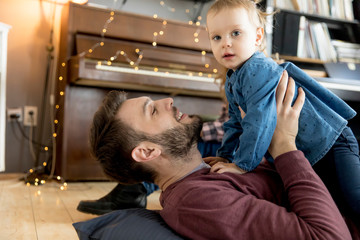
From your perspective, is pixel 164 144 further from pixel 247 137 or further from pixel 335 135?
pixel 335 135

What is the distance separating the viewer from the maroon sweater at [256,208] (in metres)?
0.88

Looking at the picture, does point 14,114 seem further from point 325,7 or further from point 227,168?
point 325,7

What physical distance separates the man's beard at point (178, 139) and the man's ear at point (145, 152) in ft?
0.06

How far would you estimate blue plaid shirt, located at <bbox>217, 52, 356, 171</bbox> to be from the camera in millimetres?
1080

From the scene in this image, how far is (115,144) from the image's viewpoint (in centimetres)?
115

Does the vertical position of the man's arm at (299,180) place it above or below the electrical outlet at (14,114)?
above

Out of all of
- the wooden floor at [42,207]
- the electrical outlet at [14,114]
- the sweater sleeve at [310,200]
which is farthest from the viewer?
the electrical outlet at [14,114]

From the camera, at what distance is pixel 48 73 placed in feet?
10.8

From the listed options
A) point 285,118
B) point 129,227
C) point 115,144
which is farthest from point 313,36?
point 129,227

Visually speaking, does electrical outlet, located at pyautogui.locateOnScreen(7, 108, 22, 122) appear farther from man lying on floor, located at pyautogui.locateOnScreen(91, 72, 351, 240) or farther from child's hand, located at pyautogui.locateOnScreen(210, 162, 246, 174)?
child's hand, located at pyautogui.locateOnScreen(210, 162, 246, 174)

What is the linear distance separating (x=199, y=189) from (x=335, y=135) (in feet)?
1.52

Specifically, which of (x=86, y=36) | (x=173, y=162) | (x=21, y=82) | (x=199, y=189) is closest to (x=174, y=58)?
(x=86, y=36)

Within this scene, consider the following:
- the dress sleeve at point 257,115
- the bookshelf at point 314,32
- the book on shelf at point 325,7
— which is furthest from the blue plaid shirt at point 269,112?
the book on shelf at point 325,7

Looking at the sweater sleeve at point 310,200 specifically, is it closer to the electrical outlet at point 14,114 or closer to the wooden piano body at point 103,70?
the wooden piano body at point 103,70
